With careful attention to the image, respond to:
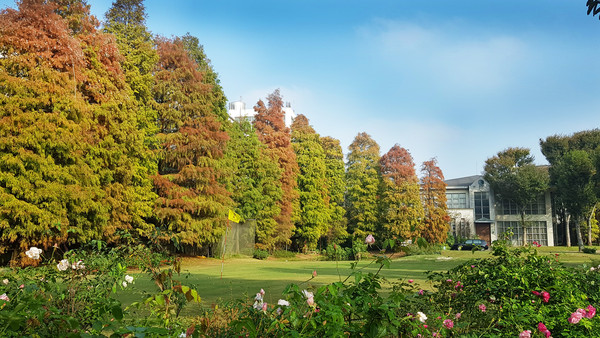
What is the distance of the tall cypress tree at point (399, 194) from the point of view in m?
31.9

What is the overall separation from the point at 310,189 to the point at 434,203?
9.64 meters

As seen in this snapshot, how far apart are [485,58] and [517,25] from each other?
0.75 m

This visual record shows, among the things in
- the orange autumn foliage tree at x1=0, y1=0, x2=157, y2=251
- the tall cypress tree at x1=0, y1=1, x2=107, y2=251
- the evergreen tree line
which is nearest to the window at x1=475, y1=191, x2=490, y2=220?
the evergreen tree line

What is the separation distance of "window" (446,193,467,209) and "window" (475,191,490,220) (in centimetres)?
127

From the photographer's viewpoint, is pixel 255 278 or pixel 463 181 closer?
pixel 255 278

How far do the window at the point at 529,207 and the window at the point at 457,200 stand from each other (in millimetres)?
3487

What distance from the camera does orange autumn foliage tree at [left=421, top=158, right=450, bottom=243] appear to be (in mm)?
33031

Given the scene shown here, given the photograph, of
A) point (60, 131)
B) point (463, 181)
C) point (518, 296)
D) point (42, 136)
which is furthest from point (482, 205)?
point (518, 296)

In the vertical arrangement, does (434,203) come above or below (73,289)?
above

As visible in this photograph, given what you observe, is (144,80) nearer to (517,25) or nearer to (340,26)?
(340,26)

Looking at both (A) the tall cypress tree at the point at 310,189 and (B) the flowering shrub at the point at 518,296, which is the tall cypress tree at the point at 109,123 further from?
(A) the tall cypress tree at the point at 310,189

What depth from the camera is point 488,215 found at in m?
44.6

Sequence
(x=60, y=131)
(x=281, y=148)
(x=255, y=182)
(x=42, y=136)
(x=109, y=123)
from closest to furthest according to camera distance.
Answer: (x=42, y=136) → (x=60, y=131) → (x=109, y=123) → (x=255, y=182) → (x=281, y=148)

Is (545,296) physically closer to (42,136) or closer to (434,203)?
(42,136)
